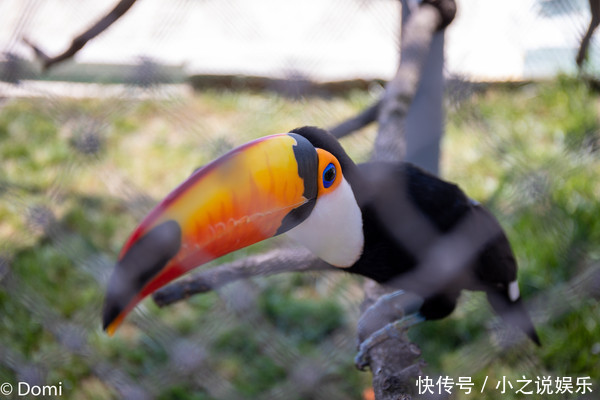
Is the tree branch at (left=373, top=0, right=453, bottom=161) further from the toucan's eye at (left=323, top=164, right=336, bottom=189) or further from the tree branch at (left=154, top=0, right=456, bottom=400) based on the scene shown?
Answer: the toucan's eye at (left=323, top=164, right=336, bottom=189)

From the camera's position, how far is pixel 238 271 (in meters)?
1.06

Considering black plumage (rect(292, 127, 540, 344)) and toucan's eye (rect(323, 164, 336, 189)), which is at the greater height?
toucan's eye (rect(323, 164, 336, 189))

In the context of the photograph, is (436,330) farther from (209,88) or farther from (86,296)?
(209,88)

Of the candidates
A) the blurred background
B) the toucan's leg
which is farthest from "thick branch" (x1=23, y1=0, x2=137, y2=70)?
the toucan's leg

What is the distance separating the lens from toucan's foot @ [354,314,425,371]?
35.3 inches

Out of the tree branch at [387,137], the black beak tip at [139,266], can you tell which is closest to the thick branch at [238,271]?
the tree branch at [387,137]

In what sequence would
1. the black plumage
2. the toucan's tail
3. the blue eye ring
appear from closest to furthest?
1. the blue eye ring
2. the black plumage
3. the toucan's tail

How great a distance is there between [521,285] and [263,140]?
1.07 metres

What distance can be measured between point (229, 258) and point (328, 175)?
2.79ft

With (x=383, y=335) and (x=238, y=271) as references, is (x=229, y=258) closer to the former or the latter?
(x=238, y=271)

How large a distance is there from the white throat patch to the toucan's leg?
4.8 inches

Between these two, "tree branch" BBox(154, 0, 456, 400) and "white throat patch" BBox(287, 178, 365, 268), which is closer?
"white throat patch" BBox(287, 178, 365, 268)

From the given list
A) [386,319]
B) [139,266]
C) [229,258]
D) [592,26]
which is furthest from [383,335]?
[229,258]

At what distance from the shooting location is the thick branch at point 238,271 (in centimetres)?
104
